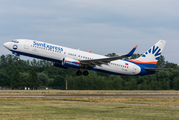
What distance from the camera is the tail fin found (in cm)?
6094

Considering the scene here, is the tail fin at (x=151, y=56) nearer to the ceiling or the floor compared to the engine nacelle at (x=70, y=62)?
nearer to the ceiling

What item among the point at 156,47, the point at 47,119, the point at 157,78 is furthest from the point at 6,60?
the point at 47,119

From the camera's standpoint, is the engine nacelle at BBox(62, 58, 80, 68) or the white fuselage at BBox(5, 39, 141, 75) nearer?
the white fuselage at BBox(5, 39, 141, 75)

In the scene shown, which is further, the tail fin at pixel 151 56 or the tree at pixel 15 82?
the tree at pixel 15 82

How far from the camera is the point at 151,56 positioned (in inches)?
2456

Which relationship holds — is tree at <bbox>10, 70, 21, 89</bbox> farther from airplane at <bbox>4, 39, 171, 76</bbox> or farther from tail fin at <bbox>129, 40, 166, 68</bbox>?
tail fin at <bbox>129, 40, 166, 68</bbox>

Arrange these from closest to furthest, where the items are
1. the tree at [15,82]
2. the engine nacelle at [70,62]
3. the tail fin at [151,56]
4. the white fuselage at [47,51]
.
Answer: the white fuselage at [47,51] < the engine nacelle at [70,62] < the tail fin at [151,56] < the tree at [15,82]

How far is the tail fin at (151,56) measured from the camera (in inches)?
2399

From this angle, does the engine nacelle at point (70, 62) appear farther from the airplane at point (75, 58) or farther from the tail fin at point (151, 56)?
the tail fin at point (151, 56)

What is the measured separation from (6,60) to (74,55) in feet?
428

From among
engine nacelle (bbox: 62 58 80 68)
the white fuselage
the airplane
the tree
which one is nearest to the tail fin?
the airplane

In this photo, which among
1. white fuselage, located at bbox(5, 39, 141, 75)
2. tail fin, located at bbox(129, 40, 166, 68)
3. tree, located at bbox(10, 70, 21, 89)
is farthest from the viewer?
tree, located at bbox(10, 70, 21, 89)

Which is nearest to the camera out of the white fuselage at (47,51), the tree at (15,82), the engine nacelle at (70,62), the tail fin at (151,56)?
the white fuselage at (47,51)

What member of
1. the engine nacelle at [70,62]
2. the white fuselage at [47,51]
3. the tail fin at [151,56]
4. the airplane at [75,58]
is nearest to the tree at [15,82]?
the airplane at [75,58]
